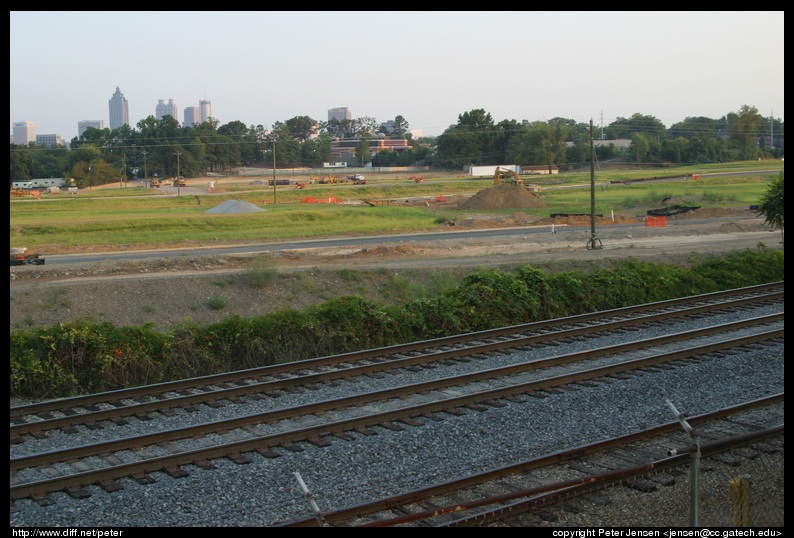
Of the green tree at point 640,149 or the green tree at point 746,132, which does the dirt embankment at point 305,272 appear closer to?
the green tree at point 640,149

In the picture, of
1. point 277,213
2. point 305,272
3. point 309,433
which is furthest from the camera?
point 277,213

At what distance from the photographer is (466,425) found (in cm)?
1083

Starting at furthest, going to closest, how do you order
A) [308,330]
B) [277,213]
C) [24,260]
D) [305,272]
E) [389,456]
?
1. [277,213]
2. [24,260]
3. [305,272]
4. [308,330]
5. [389,456]

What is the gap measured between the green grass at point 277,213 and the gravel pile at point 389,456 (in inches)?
1214

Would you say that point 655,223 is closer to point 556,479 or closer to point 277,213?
point 277,213

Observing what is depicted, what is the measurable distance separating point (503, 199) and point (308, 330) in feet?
149

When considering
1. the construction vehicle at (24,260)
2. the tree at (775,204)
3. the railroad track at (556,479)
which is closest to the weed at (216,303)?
the railroad track at (556,479)

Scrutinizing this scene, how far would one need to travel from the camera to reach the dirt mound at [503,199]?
198 feet

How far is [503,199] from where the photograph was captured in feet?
199

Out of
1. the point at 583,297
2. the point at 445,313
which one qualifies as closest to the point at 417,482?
the point at 445,313

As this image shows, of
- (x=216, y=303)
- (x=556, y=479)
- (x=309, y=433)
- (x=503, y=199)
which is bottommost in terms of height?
(x=556, y=479)

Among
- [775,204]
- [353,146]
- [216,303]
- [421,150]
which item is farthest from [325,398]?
[353,146]
